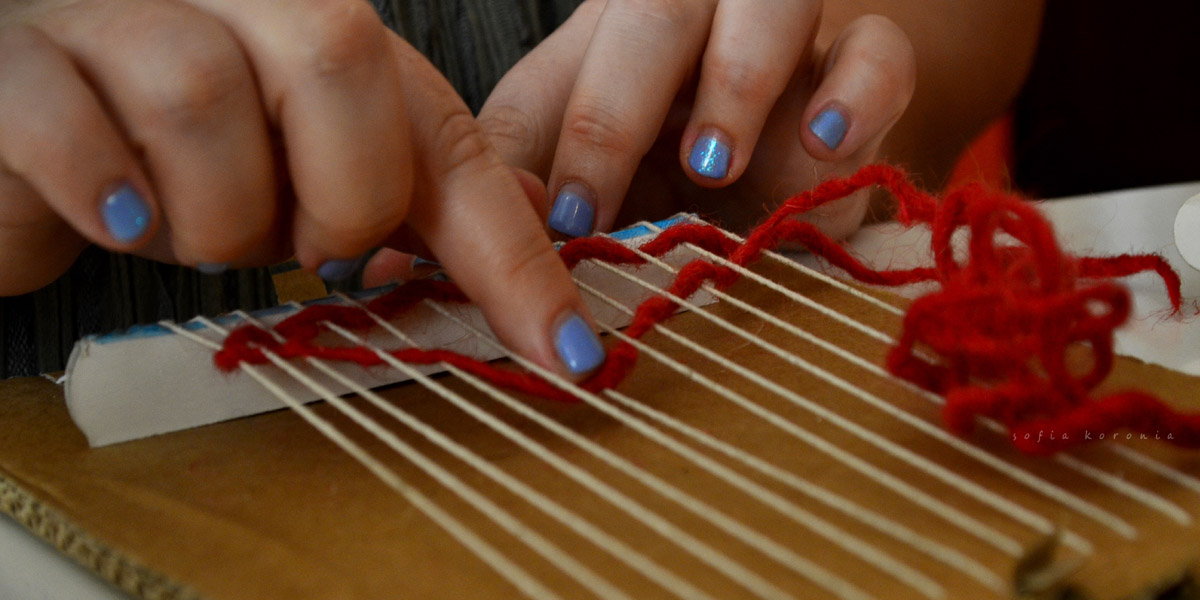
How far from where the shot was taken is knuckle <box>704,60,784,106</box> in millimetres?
811

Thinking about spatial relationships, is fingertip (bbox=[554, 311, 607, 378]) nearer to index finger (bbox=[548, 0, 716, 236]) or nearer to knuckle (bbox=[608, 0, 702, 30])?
index finger (bbox=[548, 0, 716, 236])

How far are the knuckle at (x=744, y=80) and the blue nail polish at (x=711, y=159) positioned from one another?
46mm

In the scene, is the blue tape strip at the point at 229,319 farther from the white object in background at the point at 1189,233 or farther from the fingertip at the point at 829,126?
the white object in background at the point at 1189,233

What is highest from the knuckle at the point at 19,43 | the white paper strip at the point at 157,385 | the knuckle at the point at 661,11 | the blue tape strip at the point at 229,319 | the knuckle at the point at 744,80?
the knuckle at the point at 661,11

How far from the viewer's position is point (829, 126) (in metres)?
0.81

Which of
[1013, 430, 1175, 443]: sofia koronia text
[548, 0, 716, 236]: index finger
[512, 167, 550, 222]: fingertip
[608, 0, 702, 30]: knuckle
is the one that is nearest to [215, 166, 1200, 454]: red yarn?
[1013, 430, 1175, 443]: sofia koronia text

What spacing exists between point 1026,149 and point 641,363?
169cm

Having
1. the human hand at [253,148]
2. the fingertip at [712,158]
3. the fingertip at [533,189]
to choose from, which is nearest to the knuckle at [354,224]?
the human hand at [253,148]

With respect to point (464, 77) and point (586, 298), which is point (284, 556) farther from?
point (464, 77)

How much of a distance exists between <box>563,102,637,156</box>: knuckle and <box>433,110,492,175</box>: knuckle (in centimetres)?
23

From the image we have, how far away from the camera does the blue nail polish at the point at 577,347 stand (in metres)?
0.51

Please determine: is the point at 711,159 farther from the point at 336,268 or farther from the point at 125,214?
the point at 125,214

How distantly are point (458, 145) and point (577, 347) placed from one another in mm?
151

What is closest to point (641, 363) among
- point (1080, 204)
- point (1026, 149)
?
point (1080, 204)
